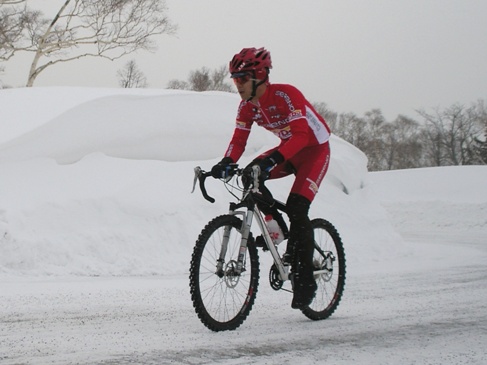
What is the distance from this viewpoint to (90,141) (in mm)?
10430

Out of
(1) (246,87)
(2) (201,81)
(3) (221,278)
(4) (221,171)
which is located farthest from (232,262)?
(2) (201,81)

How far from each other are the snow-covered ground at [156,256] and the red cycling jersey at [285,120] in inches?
56.2

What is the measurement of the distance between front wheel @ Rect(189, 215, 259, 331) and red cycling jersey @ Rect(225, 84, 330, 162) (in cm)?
73

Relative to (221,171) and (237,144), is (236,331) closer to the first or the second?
(221,171)

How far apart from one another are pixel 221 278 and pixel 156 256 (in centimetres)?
458

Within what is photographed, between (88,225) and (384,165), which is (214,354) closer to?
(88,225)

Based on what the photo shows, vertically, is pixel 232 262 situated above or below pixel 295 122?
below

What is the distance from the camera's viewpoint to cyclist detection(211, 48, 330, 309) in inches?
180

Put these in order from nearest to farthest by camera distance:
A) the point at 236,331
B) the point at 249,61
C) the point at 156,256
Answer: the point at 236,331
the point at 249,61
the point at 156,256

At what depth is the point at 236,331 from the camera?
4418 millimetres

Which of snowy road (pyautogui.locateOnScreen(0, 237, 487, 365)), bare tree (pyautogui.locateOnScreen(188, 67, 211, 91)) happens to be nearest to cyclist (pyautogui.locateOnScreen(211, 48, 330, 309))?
snowy road (pyautogui.locateOnScreen(0, 237, 487, 365))

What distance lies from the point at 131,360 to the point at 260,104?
2.28 meters

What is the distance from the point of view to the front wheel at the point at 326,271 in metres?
5.18

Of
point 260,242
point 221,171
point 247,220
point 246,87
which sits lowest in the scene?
point 260,242
